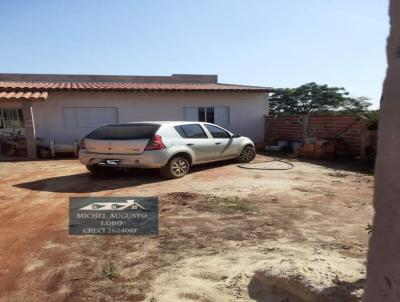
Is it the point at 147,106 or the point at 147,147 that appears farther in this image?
the point at 147,106

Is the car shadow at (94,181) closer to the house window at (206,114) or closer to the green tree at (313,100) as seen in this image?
the house window at (206,114)

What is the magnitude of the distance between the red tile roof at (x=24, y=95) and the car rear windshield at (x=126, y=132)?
6290 millimetres

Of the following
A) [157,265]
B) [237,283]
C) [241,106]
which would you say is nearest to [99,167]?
[157,265]

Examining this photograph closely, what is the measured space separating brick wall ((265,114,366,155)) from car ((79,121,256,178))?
629 cm

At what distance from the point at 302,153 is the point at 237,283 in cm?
1070

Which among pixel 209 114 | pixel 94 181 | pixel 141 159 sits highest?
pixel 209 114

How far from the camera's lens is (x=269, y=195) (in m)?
6.75

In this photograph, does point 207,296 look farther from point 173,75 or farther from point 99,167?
point 173,75

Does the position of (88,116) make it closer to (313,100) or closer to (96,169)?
(96,169)

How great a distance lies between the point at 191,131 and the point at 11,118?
11.0m

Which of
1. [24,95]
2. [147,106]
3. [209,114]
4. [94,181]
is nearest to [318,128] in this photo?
[209,114]

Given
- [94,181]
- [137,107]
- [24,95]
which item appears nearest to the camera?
[94,181]

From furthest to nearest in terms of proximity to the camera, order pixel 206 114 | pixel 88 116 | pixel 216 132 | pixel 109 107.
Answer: pixel 206 114, pixel 109 107, pixel 88 116, pixel 216 132

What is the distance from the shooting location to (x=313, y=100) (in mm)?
45125
